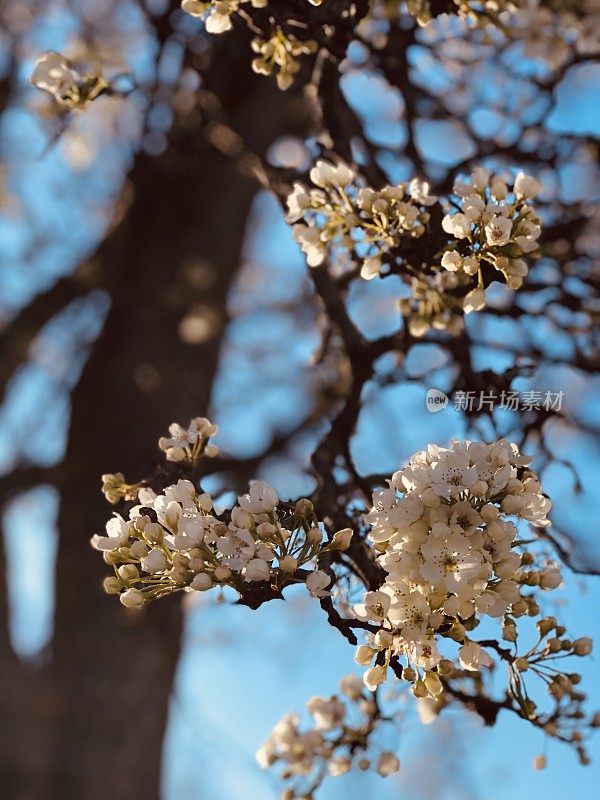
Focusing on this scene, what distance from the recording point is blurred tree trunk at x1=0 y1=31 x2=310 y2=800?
2529 mm

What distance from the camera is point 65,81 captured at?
1894mm

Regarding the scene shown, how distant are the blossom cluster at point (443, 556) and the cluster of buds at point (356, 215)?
1.85 feet

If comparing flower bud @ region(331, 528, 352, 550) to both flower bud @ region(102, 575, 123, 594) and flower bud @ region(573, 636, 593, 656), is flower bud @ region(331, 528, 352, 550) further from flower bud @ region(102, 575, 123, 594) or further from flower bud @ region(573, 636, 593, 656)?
flower bud @ region(573, 636, 593, 656)

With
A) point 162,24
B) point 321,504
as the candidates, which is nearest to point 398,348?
point 321,504

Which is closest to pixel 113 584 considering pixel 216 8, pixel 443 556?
pixel 443 556

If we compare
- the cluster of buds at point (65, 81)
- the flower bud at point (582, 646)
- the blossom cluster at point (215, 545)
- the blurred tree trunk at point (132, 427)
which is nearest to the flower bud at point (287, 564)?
the blossom cluster at point (215, 545)

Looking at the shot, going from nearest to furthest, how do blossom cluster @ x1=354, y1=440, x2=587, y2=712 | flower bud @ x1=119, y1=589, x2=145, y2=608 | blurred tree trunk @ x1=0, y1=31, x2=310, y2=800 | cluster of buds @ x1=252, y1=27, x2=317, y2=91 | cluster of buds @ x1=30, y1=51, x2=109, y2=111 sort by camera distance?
blossom cluster @ x1=354, y1=440, x2=587, y2=712 → flower bud @ x1=119, y1=589, x2=145, y2=608 → cluster of buds @ x1=252, y1=27, x2=317, y2=91 → cluster of buds @ x1=30, y1=51, x2=109, y2=111 → blurred tree trunk @ x1=0, y1=31, x2=310, y2=800

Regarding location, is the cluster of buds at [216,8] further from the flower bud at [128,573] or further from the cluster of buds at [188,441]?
the flower bud at [128,573]

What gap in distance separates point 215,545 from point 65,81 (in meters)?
1.35

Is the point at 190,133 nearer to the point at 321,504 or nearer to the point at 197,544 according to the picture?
the point at 321,504

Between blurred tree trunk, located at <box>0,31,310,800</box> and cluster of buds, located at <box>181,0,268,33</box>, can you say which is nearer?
cluster of buds, located at <box>181,0,268,33</box>

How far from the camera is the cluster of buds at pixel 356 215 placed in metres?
1.52

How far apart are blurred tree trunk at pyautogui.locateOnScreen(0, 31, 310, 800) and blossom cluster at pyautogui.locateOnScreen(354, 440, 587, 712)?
4.56 ft

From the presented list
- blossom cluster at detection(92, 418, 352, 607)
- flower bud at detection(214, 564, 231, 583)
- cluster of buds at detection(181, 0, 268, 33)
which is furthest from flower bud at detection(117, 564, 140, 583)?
cluster of buds at detection(181, 0, 268, 33)
